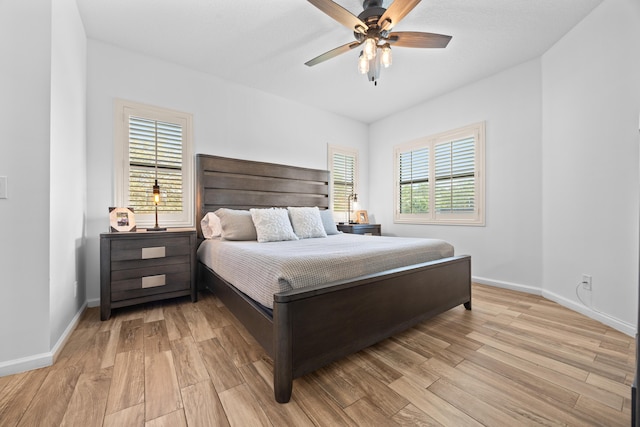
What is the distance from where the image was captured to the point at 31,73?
5.28 feet

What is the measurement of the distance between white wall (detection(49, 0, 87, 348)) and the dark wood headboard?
43.4 inches

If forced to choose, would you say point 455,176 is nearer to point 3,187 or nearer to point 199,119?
point 199,119

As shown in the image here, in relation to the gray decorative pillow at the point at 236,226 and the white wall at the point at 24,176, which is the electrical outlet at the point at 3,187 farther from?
the gray decorative pillow at the point at 236,226

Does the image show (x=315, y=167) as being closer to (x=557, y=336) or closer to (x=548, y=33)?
(x=548, y=33)

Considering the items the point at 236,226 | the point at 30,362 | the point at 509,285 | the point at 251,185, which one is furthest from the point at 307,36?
the point at 509,285

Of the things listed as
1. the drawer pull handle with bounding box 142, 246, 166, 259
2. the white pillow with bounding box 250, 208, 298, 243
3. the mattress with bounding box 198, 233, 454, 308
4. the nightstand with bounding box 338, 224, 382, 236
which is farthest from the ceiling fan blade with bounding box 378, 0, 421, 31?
the drawer pull handle with bounding box 142, 246, 166, 259

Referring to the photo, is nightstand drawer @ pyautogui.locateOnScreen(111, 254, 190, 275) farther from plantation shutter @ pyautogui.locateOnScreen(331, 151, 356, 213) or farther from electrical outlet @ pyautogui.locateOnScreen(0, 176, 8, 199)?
plantation shutter @ pyautogui.locateOnScreen(331, 151, 356, 213)

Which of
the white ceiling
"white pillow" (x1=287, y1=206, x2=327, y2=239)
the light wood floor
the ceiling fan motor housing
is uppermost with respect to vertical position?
the white ceiling

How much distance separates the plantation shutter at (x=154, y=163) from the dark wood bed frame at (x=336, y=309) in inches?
10.2

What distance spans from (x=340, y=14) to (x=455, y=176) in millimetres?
2787

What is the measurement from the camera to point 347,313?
1.56 m

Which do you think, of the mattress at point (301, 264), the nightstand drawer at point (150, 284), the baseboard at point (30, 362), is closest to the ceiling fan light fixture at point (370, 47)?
the mattress at point (301, 264)

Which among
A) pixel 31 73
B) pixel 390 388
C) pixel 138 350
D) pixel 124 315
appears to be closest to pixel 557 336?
pixel 390 388

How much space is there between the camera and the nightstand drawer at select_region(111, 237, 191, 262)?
7.84 feet
